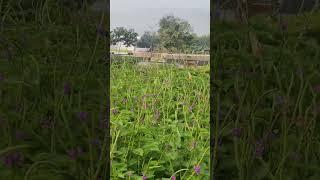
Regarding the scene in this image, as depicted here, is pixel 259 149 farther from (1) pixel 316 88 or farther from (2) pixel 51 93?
(2) pixel 51 93

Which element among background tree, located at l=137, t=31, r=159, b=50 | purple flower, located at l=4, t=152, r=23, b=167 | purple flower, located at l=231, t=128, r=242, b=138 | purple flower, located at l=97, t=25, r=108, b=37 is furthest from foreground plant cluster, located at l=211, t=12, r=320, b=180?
background tree, located at l=137, t=31, r=159, b=50

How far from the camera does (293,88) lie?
97 cm

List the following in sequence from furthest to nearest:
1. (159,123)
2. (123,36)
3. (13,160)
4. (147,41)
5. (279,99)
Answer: (147,41), (123,36), (159,123), (279,99), (13,160)

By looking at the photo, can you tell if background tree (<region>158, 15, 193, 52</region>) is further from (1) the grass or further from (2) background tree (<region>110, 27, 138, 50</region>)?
(1) the grass

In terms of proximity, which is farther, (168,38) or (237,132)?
(168,38)

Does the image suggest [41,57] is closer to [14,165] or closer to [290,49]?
[14,165]

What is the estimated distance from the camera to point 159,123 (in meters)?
1.41

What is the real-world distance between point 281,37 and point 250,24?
88 mm

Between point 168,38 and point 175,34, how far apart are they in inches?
3.2

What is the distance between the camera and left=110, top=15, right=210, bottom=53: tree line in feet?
6.24

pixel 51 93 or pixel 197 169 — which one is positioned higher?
pixel 51 93

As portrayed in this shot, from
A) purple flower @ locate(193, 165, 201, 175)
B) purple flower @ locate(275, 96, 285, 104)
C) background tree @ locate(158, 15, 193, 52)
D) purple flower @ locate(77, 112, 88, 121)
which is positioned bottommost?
purple flower @ locate(193, 165, 201, 175)

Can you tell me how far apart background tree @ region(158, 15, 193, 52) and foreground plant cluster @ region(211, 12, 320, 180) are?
1.46 metres

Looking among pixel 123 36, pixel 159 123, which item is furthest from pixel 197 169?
pixel 123 36
